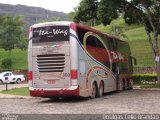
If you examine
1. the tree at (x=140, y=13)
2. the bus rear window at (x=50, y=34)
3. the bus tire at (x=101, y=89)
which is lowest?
the bus tire at (x=101, y=89)

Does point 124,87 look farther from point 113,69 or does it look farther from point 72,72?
point 72,72

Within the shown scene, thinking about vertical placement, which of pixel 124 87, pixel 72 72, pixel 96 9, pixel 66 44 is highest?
pixel 96 9

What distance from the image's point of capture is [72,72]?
72.1 feet

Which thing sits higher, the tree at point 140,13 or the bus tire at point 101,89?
the tree at point 140,13

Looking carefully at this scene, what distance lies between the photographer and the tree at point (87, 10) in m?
34.1

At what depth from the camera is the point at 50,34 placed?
22.4 metres

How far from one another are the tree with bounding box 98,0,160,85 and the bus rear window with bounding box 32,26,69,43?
9.97 metres

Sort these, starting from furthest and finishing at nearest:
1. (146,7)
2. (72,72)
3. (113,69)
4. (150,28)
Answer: (150,28) → (146,7) → (113,69) → (72,72)

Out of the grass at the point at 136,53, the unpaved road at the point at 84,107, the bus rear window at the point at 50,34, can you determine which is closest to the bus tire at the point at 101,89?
the unpaved road at the point at 84,107

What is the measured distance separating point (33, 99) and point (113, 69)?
6.41 m

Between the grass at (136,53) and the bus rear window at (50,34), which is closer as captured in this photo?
the bus rear window at (50,34)

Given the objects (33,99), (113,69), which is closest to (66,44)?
(33,99)

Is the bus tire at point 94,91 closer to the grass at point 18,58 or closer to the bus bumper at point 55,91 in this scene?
the bus bumper at point 55,91

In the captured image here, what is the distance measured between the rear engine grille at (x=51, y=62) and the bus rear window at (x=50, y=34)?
802 millimetres
